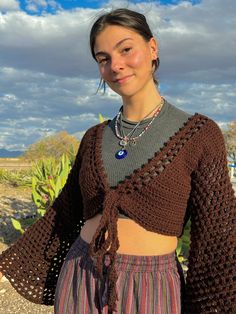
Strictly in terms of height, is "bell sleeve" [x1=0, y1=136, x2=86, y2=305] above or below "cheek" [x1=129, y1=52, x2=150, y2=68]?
below

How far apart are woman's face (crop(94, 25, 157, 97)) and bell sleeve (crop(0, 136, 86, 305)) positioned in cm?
54

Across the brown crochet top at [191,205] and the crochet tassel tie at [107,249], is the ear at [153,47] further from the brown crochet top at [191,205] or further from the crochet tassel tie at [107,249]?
the crochet tassel tie at [107,249]

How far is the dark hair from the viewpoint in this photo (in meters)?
1.85

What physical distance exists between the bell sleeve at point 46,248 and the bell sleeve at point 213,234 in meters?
0.70

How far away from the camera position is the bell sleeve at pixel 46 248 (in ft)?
7.47

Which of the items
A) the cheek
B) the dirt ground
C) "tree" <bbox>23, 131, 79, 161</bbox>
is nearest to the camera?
the cheek

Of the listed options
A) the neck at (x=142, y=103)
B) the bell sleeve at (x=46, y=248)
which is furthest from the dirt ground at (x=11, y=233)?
the neck at (x=142, y=103)

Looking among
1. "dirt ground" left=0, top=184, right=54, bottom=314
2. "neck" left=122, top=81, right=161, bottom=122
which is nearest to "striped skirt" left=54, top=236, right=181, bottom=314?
"neck" left=122, top=81, right=161, bottom=122

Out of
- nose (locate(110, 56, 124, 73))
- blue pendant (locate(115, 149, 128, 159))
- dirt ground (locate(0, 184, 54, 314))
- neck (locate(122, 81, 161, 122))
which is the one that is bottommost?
dirt ground (locate(0, 184, 54, 314))

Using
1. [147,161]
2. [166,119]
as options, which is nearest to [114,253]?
[147,161]

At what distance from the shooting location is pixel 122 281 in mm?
1734

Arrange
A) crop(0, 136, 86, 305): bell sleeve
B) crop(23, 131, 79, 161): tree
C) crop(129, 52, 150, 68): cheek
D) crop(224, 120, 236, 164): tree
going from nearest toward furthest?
crop(129, 52, 150, 68): cheek → crop(0, 136, 86, 305): bell sleeve → crop(23, 131, 79, 161): tree → crop(224, 120, 236, 164): tree

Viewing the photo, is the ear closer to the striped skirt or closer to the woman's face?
the woman's face

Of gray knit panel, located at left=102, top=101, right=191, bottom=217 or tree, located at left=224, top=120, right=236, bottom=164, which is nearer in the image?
gray knit panel, located at left=102, top=101, right=191, bottom=217
